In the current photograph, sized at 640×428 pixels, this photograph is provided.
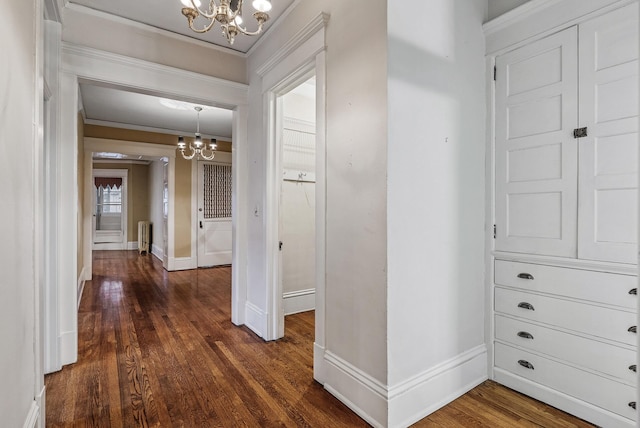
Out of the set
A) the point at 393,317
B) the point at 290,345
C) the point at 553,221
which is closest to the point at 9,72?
the point at 393,317

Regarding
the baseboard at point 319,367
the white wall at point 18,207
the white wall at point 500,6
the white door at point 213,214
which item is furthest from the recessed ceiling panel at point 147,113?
the baseboard at point 319,367

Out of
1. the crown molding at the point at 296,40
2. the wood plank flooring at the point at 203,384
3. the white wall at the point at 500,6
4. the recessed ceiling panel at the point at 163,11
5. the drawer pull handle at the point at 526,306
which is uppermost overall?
the recessed ceiling panel at the point at 163,11

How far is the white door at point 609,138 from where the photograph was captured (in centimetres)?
169

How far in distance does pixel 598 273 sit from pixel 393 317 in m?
1.20

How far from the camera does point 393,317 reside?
1782 millimetres

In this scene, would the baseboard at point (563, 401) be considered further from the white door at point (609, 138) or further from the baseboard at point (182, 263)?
the baseboard at point (182, 263)

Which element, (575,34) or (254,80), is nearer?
(575,34)

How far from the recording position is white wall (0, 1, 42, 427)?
1.18m

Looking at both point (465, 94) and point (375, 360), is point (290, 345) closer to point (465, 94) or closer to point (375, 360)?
point (375, 360)

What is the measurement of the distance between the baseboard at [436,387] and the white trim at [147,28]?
3.34m

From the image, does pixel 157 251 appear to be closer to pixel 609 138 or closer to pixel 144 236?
pixel 144 236

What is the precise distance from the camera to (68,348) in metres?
2.53

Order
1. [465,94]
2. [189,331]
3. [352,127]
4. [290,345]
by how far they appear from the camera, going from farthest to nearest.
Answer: [189,331], [290,345], [465,94], [352,127]

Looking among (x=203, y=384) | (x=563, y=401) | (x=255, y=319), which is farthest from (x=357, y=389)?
(x=255, y=319)
